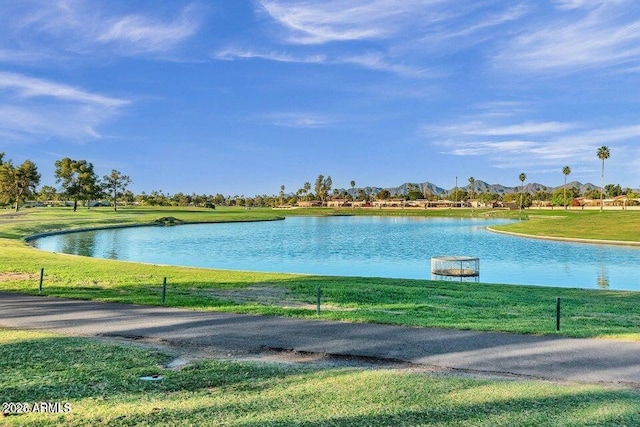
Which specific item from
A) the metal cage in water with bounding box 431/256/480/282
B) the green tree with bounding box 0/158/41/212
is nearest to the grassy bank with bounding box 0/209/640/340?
the metal cage in water with bounding box 431/256/480/282

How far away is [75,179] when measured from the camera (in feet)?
386

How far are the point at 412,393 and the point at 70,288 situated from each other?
48.7ft

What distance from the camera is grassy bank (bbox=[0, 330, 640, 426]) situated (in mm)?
6020

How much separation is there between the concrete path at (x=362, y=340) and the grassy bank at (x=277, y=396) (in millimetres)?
1021

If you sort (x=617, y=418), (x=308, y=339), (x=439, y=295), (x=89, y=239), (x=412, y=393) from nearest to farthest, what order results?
(x=617, y=418)
(x=412, y=393)
(x=308, y=339)
(x=439, y=295)
(x=89, y=239)

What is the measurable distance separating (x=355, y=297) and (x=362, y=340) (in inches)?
256

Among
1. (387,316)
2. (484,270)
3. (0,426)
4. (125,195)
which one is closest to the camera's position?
(0,426)

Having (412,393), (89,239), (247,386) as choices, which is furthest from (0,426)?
(89,239)

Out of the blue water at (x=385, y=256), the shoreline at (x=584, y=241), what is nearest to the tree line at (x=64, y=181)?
the blue water at (x=385, y=256)

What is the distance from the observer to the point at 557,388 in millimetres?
7336

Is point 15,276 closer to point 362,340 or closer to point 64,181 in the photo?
point 362,340

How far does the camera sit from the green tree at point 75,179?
11462 centimetres

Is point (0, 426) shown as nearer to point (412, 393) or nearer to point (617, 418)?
point (412, 393)

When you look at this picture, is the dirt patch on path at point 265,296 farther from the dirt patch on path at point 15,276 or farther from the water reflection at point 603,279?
the water reflection at point 603,279
